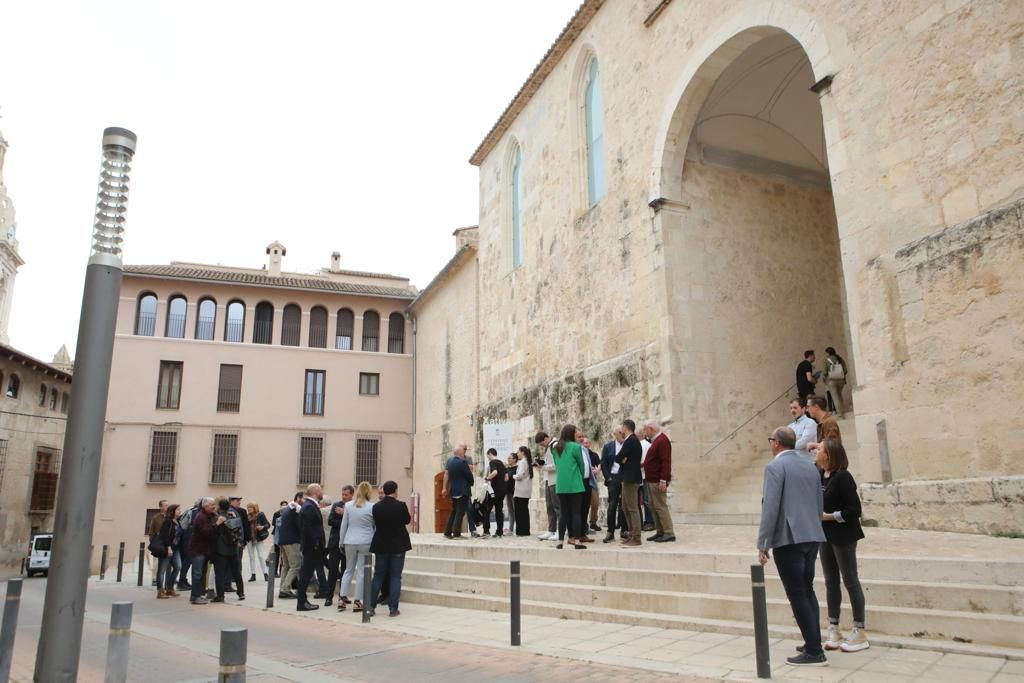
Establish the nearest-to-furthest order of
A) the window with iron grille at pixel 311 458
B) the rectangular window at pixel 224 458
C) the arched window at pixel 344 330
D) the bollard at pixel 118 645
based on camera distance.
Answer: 1. the bollard at pixel 118 645
2. the rectangular window at pixel 224 458
3. the window with iron grille at pixel 311 458
4. the arched window at pixel 344 330

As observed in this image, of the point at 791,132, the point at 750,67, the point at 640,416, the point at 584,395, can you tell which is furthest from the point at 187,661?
the point at 791,132

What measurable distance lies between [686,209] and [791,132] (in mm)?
3156

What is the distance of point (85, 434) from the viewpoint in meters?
4.05

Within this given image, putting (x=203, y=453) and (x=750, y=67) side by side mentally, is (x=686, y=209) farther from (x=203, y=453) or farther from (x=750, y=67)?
(x=203, y=453)

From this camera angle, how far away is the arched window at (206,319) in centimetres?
2950

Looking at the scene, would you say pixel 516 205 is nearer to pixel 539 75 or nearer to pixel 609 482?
pixel 539 75

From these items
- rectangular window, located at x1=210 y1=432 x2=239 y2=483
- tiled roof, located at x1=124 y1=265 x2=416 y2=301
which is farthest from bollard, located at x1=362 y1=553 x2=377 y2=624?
tiled roof, located at x1=124 y1=265 x2=416 y2=301

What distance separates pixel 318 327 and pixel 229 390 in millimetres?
4443

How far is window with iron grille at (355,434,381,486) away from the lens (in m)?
29.7

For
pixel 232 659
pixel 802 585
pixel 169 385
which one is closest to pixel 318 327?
pixel 169 385

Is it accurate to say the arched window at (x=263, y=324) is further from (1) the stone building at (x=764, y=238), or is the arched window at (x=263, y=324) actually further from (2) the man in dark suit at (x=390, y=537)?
(2) the man in dark suit at (x=390, y=537)

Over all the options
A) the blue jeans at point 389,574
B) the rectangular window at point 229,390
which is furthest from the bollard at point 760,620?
the rectangular window at point 229,390

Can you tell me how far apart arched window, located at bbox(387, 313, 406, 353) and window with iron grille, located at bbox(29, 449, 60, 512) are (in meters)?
15.5

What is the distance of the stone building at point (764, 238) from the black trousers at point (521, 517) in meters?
2.47
